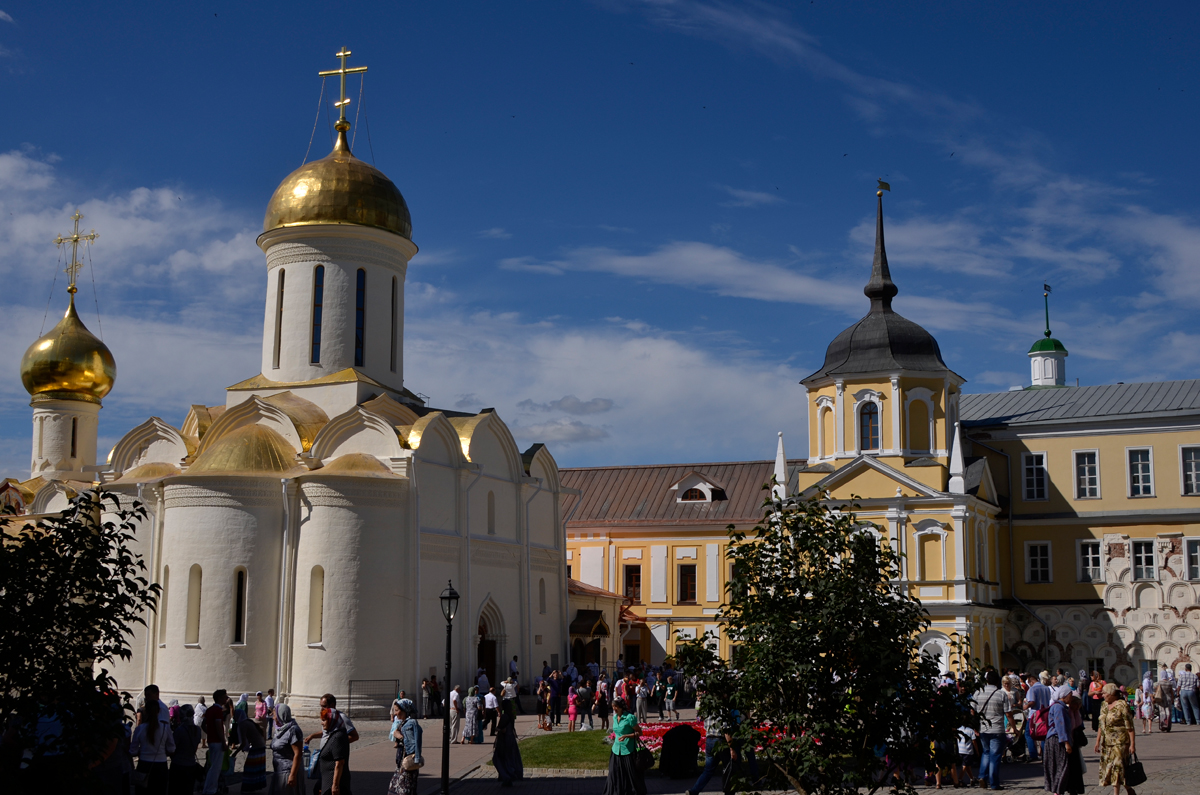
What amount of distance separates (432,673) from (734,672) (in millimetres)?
18322

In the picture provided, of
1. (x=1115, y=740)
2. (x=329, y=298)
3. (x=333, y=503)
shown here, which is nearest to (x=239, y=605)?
(x=333, y=503)

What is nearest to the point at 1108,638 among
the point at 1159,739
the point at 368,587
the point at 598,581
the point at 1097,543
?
the point at 1097,543

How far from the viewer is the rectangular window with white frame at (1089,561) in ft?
116

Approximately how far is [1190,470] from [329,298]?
25.2 metres

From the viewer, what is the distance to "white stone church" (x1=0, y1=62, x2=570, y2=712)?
2586cm

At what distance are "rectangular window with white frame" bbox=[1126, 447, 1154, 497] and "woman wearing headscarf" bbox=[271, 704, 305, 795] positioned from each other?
29.8 meters

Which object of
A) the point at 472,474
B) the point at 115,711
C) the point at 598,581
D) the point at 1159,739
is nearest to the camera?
the point at 115,711

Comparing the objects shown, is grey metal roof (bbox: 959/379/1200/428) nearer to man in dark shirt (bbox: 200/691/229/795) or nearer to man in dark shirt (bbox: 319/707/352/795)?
man in dark shirt (bbox: 200/691/229/795)

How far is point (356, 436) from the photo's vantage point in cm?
2788

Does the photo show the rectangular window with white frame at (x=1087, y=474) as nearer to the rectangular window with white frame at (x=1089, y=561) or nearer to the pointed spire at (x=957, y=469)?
the rectangular window with white frame at (x=1089, y=561)

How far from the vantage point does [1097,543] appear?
35500mm

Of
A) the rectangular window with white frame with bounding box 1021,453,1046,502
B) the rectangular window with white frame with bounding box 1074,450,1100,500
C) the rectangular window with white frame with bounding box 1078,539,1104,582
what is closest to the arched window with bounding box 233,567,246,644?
the rectangular window with white frame with bounding box 1021,453,1046,502

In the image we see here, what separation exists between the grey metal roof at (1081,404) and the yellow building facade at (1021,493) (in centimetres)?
7

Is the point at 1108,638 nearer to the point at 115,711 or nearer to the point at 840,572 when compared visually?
the point at 840,572
